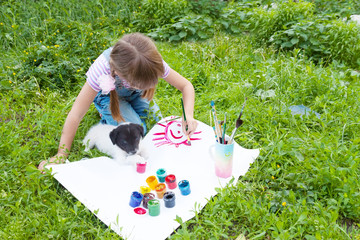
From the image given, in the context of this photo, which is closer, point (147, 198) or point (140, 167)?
point (147, 198)

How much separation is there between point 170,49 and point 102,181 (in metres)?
2.64

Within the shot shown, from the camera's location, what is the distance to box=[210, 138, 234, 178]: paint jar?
2178 millimetres

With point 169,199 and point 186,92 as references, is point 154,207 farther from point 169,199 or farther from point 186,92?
point 186,92

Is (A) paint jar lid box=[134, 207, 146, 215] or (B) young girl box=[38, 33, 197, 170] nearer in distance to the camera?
(A) paint jar lid box=[134, 207, 146, 215]

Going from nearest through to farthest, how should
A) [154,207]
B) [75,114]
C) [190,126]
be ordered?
1. [154,207]
2. [75,114]
3. [190,126]

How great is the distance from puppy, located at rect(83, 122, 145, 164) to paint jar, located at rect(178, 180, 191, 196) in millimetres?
453

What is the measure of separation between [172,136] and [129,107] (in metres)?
0.49

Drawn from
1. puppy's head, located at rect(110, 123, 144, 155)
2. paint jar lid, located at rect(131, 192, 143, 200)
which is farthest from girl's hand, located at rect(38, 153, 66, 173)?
paint jar lid, located at rect(131, 192, 143, 200)

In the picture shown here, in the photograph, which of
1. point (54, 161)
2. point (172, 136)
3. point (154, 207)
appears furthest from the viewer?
point (172, 136)

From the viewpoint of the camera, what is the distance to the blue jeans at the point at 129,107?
2.85 metres

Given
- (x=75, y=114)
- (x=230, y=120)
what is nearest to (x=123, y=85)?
(x=75, y=114)

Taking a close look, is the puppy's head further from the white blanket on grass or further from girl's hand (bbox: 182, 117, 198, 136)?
girl's hand (bbox: 182, 117, 198, 136)

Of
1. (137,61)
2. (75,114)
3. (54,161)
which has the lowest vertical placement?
(54,161)

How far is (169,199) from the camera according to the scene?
2.07 m
